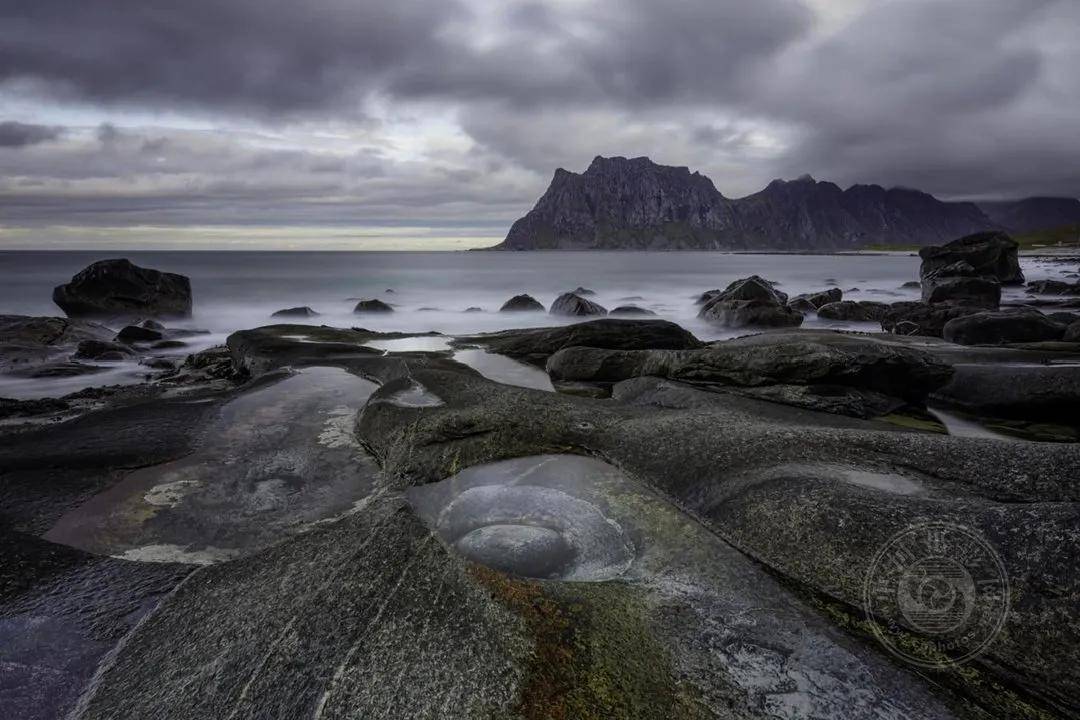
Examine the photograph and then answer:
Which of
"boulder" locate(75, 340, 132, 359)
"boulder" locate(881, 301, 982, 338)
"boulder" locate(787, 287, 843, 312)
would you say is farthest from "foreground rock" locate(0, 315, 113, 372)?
"boulder" locate(787, 287, 843, 312)

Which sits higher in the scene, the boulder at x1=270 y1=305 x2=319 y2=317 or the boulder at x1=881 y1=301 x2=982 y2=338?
the boulder at x1=270 y1=305 x2=319 y2=317

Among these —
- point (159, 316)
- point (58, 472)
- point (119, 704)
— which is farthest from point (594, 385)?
point (159, 316)

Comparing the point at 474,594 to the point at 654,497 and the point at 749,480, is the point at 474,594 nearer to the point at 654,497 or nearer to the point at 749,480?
the point at 654,497

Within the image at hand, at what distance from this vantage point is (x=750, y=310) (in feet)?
79.5

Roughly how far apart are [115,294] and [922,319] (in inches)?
1457

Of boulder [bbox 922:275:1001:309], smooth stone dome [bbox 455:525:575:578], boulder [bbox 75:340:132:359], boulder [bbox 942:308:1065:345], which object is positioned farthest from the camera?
boulder [bbox 922:275:1001:309]

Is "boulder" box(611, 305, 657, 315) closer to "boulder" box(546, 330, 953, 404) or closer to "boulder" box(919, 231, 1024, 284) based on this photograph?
"boulder" box(919, 231, 1024, 284)

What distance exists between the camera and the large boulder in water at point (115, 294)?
28.9 m

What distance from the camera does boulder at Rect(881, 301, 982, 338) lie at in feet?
72.4

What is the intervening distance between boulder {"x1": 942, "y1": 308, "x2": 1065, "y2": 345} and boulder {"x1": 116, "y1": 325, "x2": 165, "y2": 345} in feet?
89.3

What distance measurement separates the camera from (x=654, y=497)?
5.52 meters

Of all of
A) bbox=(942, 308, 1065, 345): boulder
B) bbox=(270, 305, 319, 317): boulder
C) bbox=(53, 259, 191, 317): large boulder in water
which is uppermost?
bbox=(53, 259, 191, 317): large boulder in water

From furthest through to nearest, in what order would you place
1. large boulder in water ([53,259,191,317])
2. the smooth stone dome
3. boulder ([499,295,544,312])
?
boulder ([499,295,544,312]), large boulder in water ([53,259,191,317]), the smooth stone dome

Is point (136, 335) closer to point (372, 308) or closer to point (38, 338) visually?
point (38, 338)
